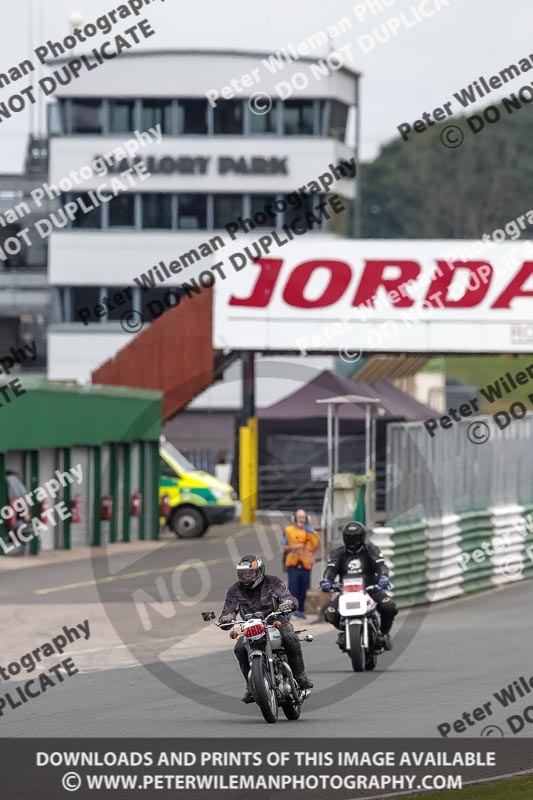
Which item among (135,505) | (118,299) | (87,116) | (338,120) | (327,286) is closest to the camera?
(135,505)

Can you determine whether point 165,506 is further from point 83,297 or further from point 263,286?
point 83,297

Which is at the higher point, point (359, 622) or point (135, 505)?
point (359, 622)

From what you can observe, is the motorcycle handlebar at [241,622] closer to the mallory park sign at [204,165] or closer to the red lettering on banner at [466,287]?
the red lettering on banner at [466,287]

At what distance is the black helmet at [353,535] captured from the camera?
17375 millimetres

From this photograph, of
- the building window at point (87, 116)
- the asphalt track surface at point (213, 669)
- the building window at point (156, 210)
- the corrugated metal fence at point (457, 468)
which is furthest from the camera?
the building window at point (156, 210)

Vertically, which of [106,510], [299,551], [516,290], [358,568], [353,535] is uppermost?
[516,290]

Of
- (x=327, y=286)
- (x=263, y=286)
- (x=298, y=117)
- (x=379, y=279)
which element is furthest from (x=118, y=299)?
(x=379, y=279)

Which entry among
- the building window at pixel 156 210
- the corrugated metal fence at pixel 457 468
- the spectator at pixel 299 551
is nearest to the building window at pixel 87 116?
the building window at pixel 156 210

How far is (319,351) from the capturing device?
136 feet

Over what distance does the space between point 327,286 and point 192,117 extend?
28.9 m

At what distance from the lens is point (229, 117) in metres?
68.5

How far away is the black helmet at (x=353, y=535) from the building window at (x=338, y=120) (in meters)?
52.1

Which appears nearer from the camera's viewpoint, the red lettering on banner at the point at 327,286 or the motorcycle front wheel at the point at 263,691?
the motorcycle front wheel at the point at 263,691
